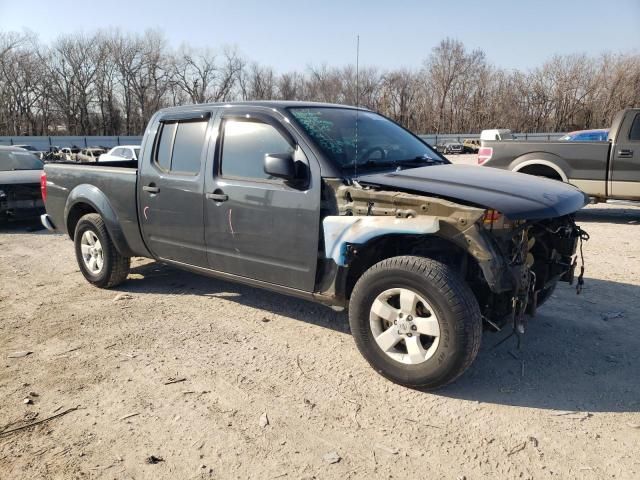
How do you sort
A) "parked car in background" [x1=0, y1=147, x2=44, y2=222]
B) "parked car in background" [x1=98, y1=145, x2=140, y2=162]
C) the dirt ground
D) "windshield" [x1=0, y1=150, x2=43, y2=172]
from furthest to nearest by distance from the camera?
"parked car in background" [x1=98, y1=145, x2=140, y2=162]
"windshield" [x1=0, y1=150, x2=43, y2=172]
"parked car in background" [x1=0, y1=147, x2=44, y2=222]
the dirt ground

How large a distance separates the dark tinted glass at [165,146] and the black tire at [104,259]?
1111 mm

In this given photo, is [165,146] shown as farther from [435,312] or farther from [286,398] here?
[435,312]

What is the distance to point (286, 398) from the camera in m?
3.27

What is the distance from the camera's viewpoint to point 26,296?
5457 mm

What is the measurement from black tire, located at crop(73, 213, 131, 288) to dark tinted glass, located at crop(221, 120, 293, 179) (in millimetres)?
1887

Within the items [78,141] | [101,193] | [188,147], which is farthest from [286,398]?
[78,141]

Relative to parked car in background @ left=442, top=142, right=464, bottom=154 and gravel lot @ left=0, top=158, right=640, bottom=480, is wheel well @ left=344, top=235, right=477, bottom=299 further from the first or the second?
parked car in background @ left=442, top=142, right=464, bottom=154

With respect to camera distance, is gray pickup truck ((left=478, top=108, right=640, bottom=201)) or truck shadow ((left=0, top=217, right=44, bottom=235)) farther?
truck shadow ((left=0, top=217, right=44, bottom=235))

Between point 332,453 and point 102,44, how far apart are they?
77.2 m

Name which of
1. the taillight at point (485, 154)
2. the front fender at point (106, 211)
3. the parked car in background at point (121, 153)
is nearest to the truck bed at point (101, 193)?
the front fender at point (106, 211)

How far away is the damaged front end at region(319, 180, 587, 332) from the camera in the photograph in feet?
9.91

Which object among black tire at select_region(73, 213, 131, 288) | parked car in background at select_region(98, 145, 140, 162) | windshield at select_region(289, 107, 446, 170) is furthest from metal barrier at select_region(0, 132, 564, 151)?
windshield at select_region(289, 107, 446, 170)

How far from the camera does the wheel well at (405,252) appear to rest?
346 cm

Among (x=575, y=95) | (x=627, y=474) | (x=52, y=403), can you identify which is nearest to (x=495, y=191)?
(x=627, y=474)
